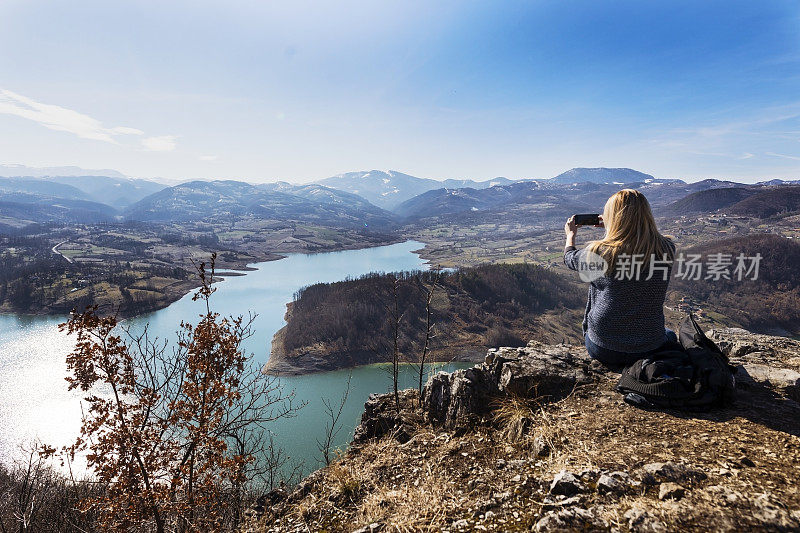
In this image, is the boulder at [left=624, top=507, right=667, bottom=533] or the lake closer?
the boulder at [left=624, top=507, right=667, bottom=533]

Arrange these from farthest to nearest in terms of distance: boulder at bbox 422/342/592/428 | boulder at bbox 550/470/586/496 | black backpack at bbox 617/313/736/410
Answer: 1. boulder at bbox 422/342/592/428
2. black backpack at bbox 617/313/736/410
3. boulder at bbox 550/470/586/496

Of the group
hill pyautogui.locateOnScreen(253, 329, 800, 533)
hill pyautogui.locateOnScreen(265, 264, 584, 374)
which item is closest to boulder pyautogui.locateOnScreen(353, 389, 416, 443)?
hill pyautogui.locateOnScreen(253, 329, 800, 533)

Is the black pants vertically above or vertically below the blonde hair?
below

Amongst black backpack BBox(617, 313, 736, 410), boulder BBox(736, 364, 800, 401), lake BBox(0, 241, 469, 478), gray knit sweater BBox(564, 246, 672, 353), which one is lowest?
lake BBox(0, 241, 469, 478)

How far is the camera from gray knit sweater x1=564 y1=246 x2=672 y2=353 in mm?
3801

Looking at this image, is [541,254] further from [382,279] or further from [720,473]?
[720,473]

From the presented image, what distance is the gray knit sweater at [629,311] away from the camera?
12.5ft

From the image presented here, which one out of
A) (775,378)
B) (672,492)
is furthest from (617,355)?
(775,378)

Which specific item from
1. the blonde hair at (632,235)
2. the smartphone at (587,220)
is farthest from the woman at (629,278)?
the smartphone at (587,220)

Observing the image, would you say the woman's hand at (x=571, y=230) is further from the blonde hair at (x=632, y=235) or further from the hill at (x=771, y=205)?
the hill at (x=771, y=205)

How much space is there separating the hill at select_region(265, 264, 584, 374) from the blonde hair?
57165 millimetres

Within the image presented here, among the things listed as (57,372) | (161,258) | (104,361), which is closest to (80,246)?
(161,258)

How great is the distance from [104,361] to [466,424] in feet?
16.4

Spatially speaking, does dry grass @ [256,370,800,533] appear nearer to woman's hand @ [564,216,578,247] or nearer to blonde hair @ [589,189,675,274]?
blonde hair @ [589,189,675,274]
